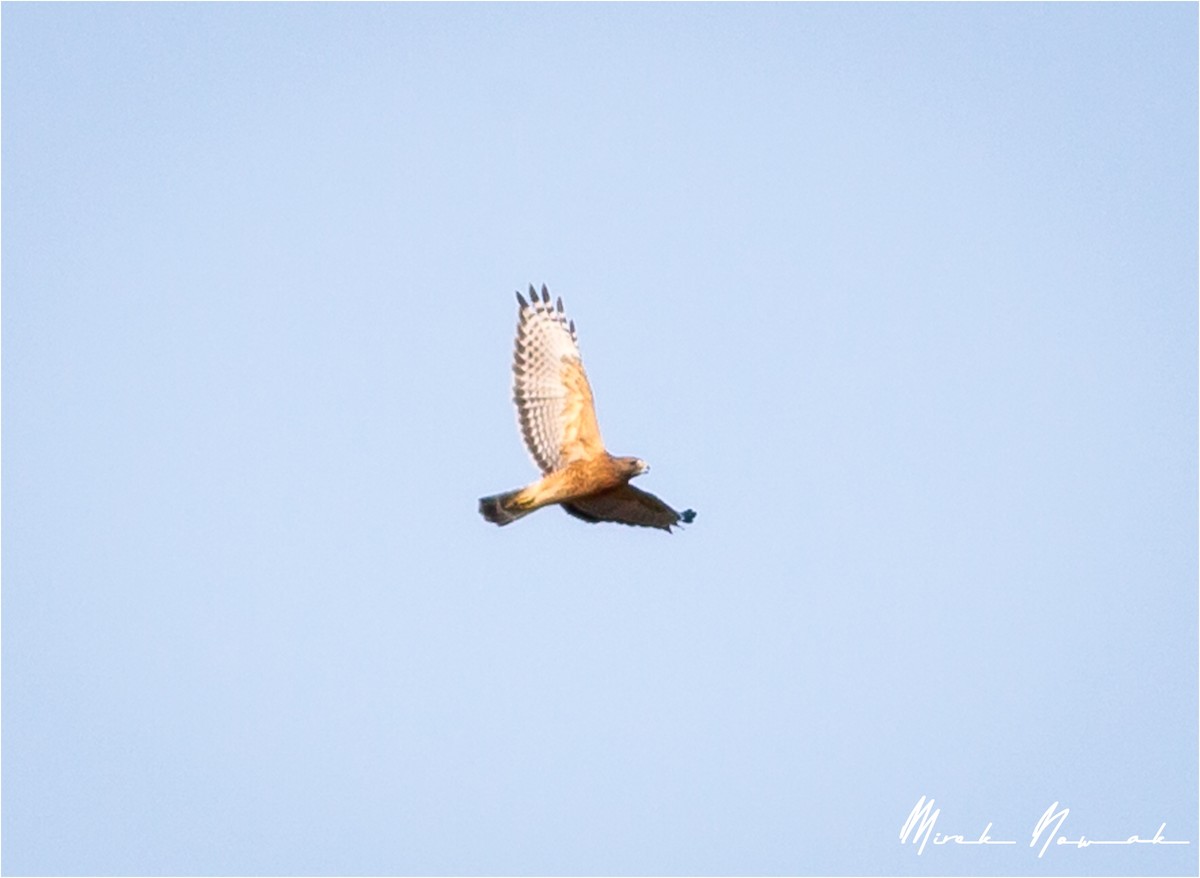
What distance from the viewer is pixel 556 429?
1538cm

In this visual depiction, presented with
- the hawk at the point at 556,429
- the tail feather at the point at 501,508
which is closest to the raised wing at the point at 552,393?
the hawk at the point at 556,429

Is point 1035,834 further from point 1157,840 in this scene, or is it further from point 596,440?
point 596,440

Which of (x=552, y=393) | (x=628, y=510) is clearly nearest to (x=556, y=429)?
(x=552, y=393)

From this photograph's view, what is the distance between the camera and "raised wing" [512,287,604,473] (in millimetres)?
15250

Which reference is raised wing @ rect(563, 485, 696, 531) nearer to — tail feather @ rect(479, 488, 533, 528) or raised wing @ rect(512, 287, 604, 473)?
raised wing @ rect(512, 287, 604, 473)

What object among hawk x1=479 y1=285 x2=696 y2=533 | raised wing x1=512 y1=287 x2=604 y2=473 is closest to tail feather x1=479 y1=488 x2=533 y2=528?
hawk x1=479 y1=285 x2=696 y2=533

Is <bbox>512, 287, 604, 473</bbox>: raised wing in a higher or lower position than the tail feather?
higher

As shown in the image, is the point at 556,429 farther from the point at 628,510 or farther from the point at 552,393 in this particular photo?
the point at 628,510

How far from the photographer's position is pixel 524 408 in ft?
50.6

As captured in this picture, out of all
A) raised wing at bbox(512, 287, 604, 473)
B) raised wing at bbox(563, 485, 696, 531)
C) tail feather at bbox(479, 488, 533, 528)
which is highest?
raised wing at bbox(512, 287, 604, 473)

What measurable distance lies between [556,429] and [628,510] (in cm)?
119

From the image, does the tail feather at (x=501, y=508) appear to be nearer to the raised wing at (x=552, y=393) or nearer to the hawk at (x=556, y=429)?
the hawk at (x=556, y=429)

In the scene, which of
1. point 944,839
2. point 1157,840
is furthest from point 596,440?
point 1157,840

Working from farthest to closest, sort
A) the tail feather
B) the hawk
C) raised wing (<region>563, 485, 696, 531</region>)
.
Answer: raised wing (<region>563, 485, 696, 531</region>) < the hawk < the tail feather
